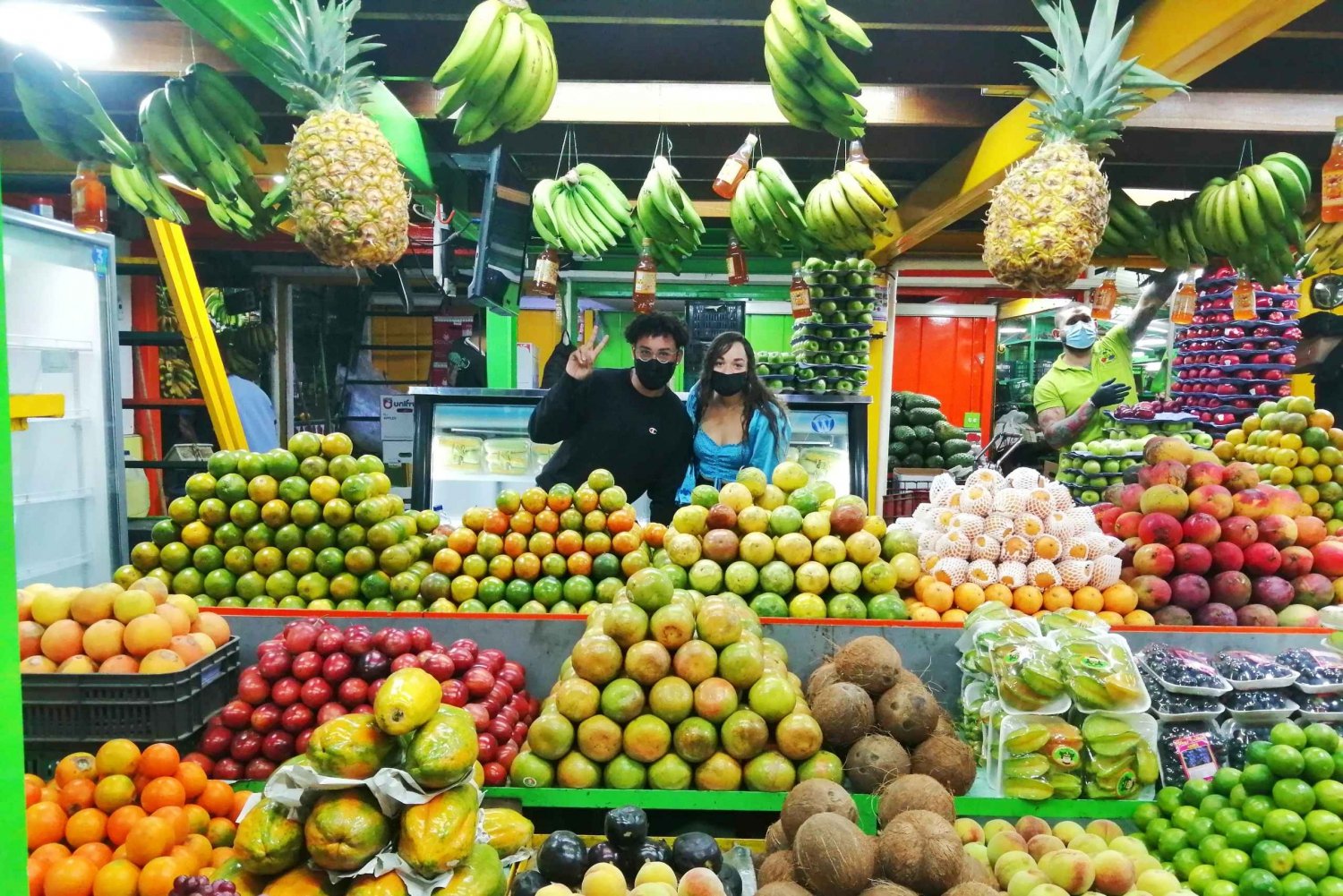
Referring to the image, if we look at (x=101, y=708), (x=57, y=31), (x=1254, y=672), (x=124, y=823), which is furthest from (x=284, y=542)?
(x=1254, y=672)

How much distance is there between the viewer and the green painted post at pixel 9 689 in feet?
3.00

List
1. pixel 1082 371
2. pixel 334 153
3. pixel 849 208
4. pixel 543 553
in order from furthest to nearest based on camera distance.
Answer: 1. pixel 1082 371
2. pixel 849 208
3. pixel 543 553
4. pixel 334 153

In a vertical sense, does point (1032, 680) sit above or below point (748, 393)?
below

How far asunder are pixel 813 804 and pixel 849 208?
3.32m

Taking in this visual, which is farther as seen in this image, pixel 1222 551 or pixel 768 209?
pixel 768 209

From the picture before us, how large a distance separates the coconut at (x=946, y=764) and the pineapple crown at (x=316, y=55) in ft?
9.56

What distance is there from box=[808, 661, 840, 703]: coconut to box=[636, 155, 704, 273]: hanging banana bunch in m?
2.99

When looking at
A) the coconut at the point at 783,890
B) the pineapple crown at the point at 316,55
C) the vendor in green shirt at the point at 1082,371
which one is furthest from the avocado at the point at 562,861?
the vendor in green shirt at the point at 1082,371

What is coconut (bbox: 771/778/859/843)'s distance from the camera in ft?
5.75

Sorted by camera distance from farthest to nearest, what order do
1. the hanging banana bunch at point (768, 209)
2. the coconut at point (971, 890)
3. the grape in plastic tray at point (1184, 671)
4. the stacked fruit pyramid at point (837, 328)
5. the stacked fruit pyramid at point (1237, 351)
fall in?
the stacked fruit pyramid at point (1237, 351) < the stacked fruit pyramid at point (837, 328) < the hanging banana bunch at point (768, 209) < the grape in plastic tray at point (1184, 671) < the coconut at point (971, 890)

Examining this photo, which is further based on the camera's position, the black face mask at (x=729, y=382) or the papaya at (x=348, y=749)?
the black face mask at (x=729, y=382)

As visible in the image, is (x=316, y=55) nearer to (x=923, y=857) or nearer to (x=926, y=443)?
(x=923, y=857)

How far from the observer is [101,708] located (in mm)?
2178

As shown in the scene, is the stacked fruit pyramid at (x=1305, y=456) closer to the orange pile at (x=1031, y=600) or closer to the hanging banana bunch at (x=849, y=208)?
the orange pile at (x=1031, y=600)
